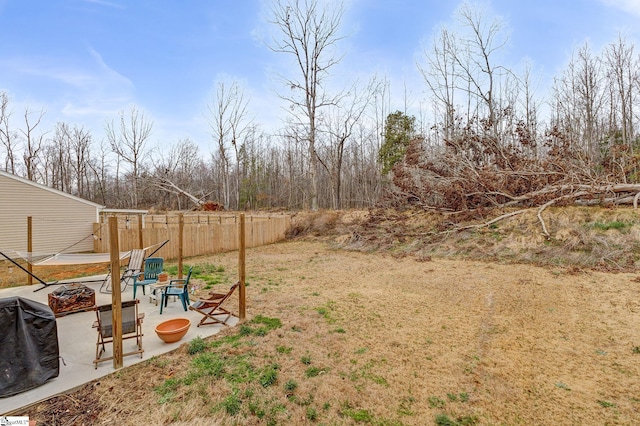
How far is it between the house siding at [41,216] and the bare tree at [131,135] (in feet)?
51.2

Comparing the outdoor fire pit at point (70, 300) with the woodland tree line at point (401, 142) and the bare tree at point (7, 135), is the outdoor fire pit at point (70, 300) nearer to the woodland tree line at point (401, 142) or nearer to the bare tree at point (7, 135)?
the woodland tree line at point (401, 142)

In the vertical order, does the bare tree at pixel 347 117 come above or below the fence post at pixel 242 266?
above

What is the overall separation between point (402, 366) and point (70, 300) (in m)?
5.24

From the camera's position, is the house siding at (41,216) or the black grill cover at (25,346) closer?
the black grill cover at (25,346)

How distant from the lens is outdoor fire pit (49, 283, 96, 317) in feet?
15.4

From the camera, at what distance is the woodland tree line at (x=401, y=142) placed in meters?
10.9

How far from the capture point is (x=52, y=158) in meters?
29.2

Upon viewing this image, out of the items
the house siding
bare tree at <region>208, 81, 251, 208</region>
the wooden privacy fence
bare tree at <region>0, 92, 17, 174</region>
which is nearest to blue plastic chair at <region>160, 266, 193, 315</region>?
the wooden privacy fence

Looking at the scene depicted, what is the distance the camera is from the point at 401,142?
18.1 metres

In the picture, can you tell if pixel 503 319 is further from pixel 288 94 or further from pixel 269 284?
pixel 288 94

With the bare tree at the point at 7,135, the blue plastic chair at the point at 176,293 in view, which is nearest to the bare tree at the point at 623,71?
the blue plastic chair at the point at 176,293

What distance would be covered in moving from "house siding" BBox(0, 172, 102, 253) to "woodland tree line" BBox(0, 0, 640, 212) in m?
10.7

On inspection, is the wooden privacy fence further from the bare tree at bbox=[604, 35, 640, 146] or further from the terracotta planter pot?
the bare tree at bbox=[604, 35, 640, 146]

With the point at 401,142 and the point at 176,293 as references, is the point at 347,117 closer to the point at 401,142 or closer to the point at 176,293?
the point at 401,142
